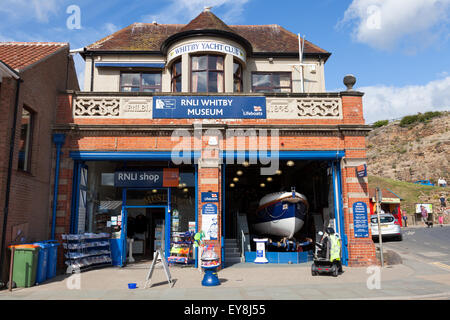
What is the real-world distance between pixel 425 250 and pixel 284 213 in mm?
7637

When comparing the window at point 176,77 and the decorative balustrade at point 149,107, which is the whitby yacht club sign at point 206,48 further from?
the decorative balustrade at point 149,107

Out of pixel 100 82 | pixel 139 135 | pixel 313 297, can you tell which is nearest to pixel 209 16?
pixel 100 82

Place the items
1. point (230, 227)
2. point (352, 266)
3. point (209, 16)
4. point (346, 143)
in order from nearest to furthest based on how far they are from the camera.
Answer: point (352, 266)
point (346, 143)
point (209, 16)
point (230, 227)

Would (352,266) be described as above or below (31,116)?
below

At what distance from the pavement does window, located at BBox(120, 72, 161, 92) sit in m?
9.22

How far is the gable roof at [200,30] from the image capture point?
655 inches

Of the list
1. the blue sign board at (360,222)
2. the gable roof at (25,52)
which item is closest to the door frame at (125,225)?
the gable roof at (25,52)

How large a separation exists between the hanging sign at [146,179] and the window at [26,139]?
3341 mm

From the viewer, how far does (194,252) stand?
12.7 metres

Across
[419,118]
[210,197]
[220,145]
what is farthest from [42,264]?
[419,118]

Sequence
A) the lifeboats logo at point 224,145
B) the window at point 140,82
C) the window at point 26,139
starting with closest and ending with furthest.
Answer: the window at point 26,139, the lifeboats logo at point 224,145, the window at point 140,82

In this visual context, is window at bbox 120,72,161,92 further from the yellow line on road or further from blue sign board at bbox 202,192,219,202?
the yellow line on road

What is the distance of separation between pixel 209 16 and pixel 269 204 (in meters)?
9.80

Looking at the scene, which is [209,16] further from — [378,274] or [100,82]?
[378,274]
